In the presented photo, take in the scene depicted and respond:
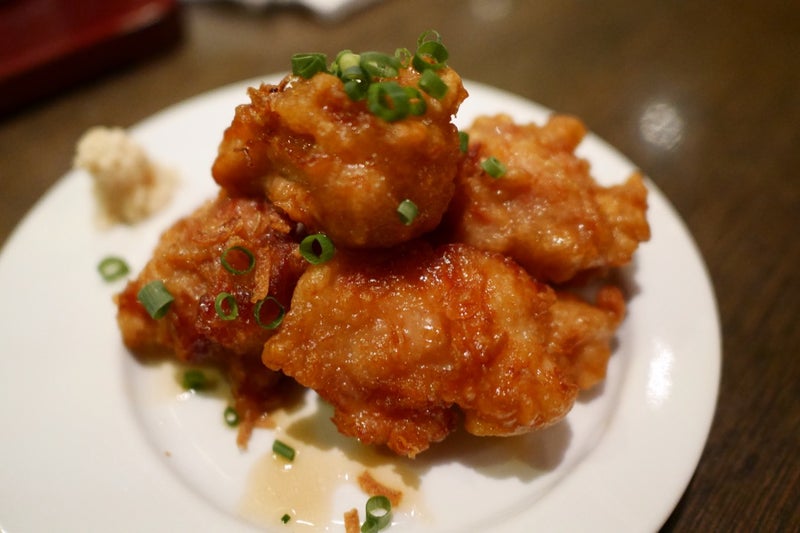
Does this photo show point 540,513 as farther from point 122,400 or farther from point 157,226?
point 157,226

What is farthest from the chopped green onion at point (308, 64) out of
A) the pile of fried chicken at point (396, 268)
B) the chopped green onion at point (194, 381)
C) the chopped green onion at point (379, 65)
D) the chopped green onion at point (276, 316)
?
the chopped green onion at point (194, 381)

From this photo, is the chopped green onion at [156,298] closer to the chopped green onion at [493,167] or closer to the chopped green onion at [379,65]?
the chopped green onion at [379,65]

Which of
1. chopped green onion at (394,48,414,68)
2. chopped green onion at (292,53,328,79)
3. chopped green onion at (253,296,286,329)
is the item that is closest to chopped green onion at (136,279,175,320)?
chopped green onion at (253,296,286,329)

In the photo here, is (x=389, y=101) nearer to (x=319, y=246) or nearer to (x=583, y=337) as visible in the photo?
(x=319, y=246)

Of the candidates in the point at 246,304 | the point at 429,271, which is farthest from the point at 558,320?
the point at 246,304

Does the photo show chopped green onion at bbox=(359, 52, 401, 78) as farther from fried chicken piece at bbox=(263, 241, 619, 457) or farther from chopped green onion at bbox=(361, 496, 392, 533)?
chopped green onion at bbox=(361, 496, 392, 533)

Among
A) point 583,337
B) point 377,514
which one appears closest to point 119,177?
point 377,514

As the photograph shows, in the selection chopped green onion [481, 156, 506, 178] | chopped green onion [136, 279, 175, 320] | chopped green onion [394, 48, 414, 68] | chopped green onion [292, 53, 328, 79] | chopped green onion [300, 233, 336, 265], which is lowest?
chopped green onion [136, 279, 175, 320]
